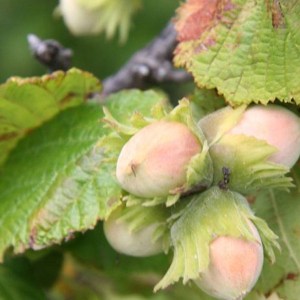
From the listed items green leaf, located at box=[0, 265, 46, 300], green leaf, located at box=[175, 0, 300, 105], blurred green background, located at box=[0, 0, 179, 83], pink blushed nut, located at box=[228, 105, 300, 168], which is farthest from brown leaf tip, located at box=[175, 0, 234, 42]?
blurred green background, located at box=[0, 0, 179, 83]

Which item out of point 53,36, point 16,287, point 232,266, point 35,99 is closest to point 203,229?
point 232,266

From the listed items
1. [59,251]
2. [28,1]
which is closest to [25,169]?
[59,251]

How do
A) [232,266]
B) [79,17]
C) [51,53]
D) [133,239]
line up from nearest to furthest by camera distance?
[232,266], [133,239], [51,53], [79,17]

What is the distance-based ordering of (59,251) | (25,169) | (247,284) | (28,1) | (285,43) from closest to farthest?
(247,284), (285,43), (25,169), (59,251), (28,1)

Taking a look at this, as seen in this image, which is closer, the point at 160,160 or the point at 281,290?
the point at 160,160

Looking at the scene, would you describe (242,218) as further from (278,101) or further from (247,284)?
(278,101)

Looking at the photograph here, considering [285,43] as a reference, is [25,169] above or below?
below

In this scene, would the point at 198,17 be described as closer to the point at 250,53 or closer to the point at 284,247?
the point at 250,53

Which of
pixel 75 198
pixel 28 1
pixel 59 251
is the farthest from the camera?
pixel 28 1
